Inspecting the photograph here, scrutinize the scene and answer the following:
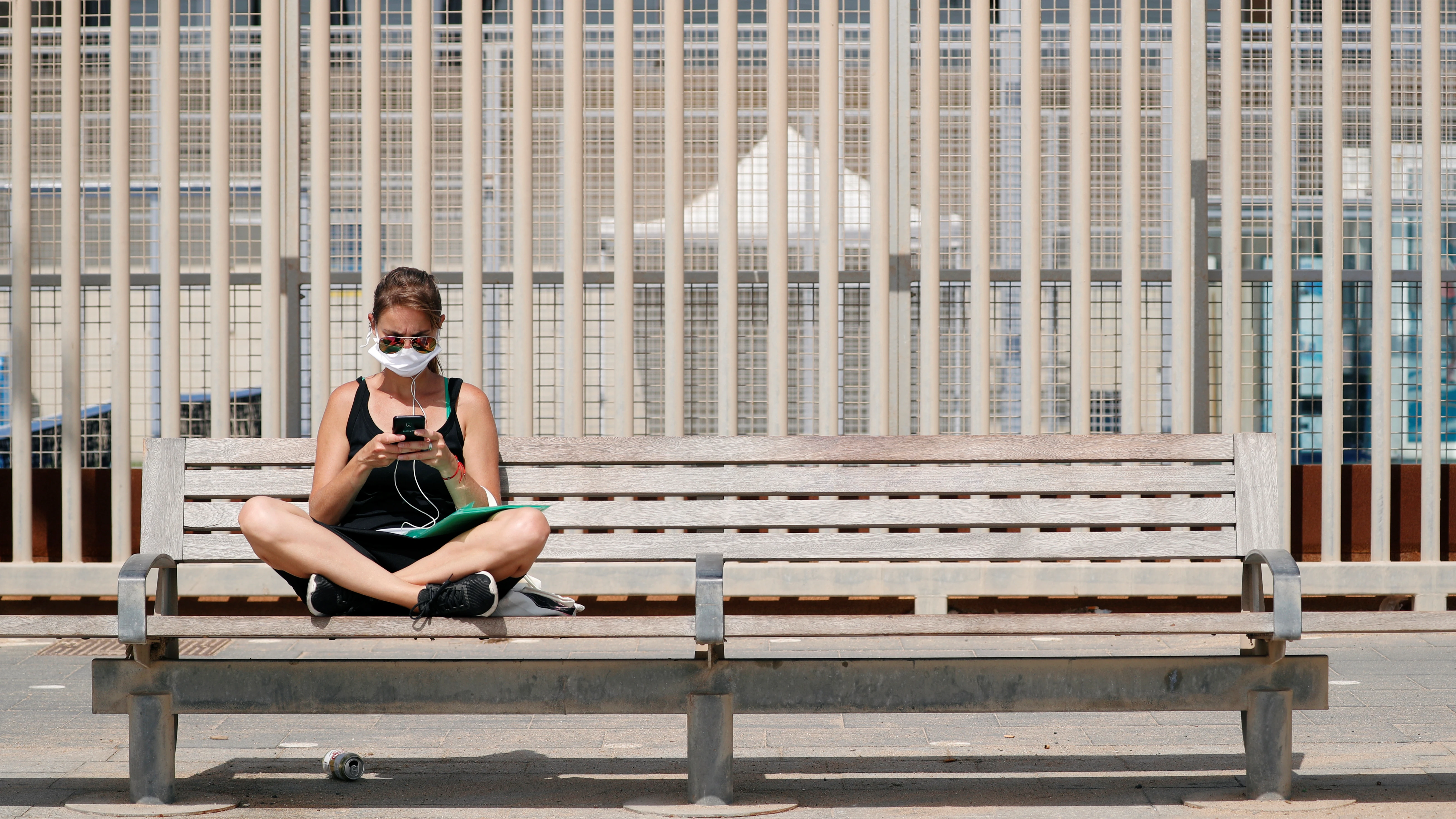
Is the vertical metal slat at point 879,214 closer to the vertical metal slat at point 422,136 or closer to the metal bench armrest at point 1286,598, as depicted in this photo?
the vertical metal slat at point 422,136

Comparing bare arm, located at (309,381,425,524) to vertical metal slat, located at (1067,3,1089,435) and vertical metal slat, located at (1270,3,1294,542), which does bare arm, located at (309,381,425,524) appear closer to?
vertical metal slat, located at (1067,3,1089,435)

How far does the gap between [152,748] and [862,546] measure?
1.94 m

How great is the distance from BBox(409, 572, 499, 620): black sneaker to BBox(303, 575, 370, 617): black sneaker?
0.21 metres

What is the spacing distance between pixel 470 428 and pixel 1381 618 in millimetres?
2412

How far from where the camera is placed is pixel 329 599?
3312mm

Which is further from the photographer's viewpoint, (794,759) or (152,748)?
(794,759)

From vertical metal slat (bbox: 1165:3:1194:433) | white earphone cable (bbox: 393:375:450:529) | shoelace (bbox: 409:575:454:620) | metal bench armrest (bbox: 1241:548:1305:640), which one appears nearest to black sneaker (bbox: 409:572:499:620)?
shoelace (bbox: 409:575:454:620)

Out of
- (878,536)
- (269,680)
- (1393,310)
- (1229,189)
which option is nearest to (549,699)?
Result: (269,680)

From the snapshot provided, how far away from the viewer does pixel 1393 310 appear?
6738 millimetres

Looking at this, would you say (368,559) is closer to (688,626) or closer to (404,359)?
(404,359)

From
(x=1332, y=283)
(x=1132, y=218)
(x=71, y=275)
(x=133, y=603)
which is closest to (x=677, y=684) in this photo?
(x=133, y=603)

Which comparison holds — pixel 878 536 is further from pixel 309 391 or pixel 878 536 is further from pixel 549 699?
pixel 309 391

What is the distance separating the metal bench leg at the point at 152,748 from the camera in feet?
11.1

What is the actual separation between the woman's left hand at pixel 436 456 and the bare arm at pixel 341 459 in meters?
0.03
